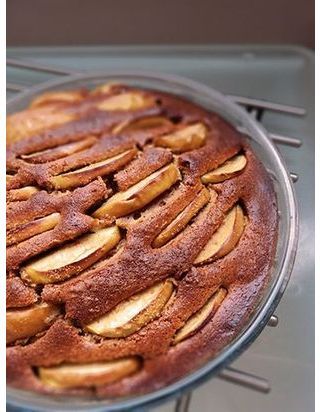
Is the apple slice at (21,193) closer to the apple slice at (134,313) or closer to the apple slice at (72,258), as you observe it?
the apple slice at (72,258)

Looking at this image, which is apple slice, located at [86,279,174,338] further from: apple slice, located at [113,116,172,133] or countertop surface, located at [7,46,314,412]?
apple slice, located at [113,116,172,133]

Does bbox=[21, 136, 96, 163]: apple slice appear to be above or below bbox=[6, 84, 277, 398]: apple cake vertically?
above

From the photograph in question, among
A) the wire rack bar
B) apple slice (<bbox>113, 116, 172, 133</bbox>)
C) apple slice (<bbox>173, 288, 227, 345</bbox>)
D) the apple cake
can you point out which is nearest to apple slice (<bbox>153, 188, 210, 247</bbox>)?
the apple cake

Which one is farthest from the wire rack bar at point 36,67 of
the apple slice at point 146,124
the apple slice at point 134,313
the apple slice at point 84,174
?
the apple slice at point 134,313

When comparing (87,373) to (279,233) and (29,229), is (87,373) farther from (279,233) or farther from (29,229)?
(279,233)

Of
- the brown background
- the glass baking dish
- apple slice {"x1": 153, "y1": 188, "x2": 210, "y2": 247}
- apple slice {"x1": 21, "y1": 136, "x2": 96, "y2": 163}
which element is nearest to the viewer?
the glass baking dish

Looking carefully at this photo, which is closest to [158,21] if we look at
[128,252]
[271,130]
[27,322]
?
[271,130]
